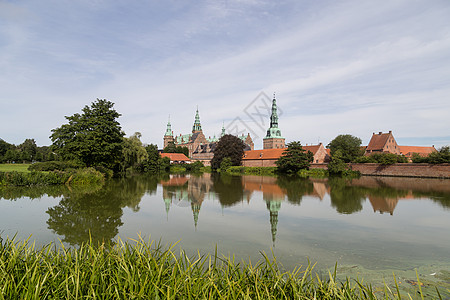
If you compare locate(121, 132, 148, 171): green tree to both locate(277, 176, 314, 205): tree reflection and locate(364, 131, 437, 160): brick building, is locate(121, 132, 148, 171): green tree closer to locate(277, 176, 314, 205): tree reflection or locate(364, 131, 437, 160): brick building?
locate(277, 176, 314, 205): tree reflection

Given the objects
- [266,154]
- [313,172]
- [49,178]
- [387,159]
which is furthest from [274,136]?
[49,178]

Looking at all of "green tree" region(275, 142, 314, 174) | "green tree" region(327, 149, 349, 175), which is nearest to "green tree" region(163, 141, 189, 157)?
"green tree" region(275, 142, 314, 174)

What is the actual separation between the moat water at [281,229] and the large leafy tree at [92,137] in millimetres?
11939

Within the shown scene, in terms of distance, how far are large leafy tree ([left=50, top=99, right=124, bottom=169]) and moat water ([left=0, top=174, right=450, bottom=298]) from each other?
11939 millimetres

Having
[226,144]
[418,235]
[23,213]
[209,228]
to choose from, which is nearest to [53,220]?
[23,213]

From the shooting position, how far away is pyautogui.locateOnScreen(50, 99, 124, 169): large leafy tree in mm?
27141

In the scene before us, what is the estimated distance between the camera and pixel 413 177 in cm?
3800

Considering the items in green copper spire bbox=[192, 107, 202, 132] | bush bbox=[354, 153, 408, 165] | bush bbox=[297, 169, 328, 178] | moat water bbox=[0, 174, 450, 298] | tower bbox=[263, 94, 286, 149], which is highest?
green copper spire bbox=[192, 107, 202, 132]

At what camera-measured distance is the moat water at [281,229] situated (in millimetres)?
6384

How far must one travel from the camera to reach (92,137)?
27.5m

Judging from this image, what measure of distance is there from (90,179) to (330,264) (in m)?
22.3

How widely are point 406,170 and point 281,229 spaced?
37.6 m

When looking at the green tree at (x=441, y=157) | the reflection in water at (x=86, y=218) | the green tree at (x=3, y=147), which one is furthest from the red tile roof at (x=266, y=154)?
the green tree at (x=3, y=147)

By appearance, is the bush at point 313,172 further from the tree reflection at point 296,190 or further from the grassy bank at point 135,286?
the grassy bank at point 135,286
